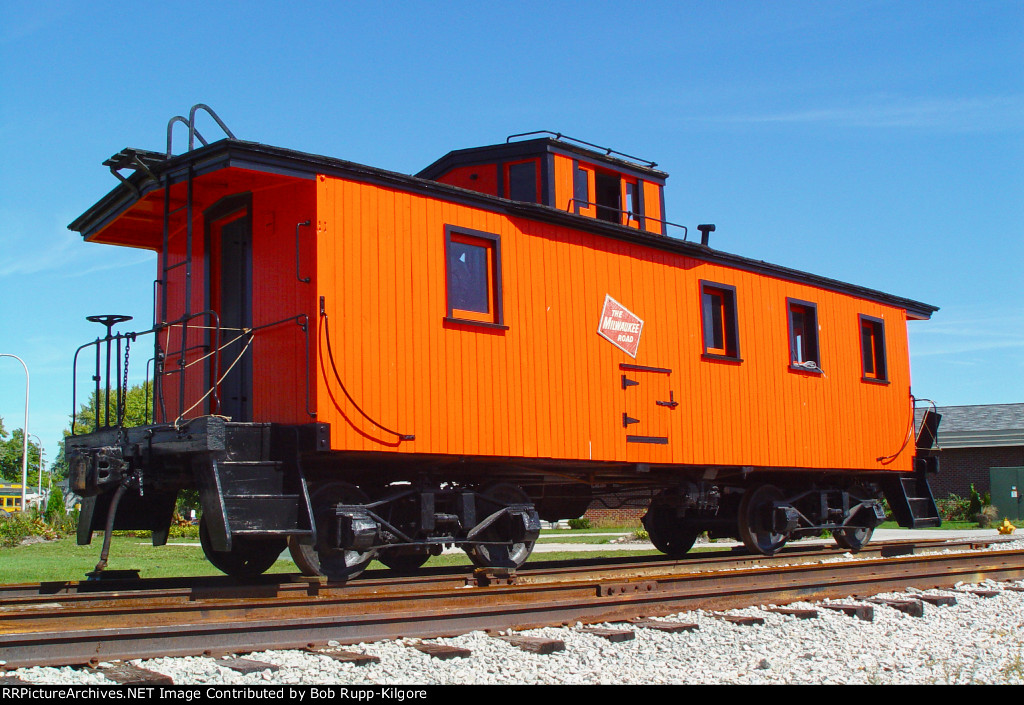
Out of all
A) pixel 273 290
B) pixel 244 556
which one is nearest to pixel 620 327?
pixel 273 290

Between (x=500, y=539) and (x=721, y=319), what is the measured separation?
4311 mm

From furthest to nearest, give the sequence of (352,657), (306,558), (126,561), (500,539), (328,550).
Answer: (126,561)
(500,539)
(306,558)
(328,550)
(352,657)

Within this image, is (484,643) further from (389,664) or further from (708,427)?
(708,427)

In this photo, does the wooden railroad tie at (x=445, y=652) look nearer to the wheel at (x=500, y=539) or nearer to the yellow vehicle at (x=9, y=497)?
the wheel at (x=500, y=539)

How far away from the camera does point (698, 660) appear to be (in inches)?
218

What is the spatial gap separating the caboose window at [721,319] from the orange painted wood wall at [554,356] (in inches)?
4.6

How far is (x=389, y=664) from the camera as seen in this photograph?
5.05 m

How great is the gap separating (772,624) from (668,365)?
499 centimetres

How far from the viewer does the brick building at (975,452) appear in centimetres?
3183

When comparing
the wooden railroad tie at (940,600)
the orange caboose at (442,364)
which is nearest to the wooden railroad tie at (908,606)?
the wooden railroad tie at (940,600)

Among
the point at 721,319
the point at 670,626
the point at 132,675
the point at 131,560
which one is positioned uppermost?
the point at 721,319

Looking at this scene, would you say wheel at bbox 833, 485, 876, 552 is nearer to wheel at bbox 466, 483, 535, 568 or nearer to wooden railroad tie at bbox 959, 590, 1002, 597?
wooden railroad tie at bbox 959, 590, 1002, 597

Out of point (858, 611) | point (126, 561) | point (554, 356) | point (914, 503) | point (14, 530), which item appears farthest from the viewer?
point (14, 530)

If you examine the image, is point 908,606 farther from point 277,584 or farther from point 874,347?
point 874,347
